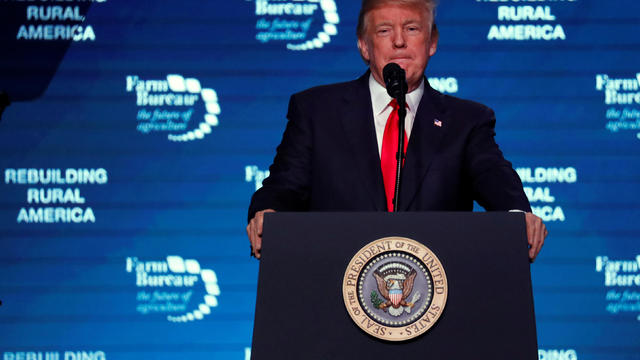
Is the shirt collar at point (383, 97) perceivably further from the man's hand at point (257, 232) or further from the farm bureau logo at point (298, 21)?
the farm bureau logo at point (298, 21)

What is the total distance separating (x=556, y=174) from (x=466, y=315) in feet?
7.80

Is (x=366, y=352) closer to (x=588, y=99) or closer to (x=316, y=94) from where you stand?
(x=316, y=94)

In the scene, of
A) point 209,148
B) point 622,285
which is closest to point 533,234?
point 622,285

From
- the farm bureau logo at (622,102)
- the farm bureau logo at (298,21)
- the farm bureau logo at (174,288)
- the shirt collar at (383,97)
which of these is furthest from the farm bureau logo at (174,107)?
the farm bureau logo at (622,102)

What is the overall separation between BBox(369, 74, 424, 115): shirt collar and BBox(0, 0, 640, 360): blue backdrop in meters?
1.54

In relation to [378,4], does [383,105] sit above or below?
below

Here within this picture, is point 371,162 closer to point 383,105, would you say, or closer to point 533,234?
point 383,105

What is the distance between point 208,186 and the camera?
3.43 meters

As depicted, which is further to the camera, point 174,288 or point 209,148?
point 209,148

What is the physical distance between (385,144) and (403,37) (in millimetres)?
299

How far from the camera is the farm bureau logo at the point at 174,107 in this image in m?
3.43

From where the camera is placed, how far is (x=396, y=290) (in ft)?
3.82

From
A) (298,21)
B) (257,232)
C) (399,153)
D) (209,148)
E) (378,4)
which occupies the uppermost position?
(298,21)

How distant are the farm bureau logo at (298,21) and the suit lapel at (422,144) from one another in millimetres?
1665
